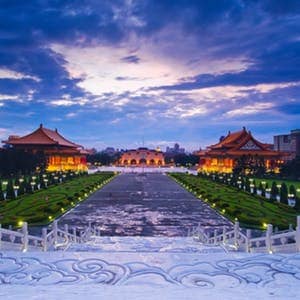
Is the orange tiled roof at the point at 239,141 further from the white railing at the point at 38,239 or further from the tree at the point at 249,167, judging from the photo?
the white railing at the point at 38,239

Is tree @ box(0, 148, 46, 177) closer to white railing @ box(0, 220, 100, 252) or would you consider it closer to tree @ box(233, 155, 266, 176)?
tree @ box(233, 155, 266, 176)

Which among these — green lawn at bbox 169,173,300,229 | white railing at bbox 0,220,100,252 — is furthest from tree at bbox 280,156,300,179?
white railing at bbox 0,220,100,252

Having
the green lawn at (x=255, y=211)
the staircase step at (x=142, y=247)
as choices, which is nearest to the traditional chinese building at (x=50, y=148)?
the green lawn at (x=255, y=211)

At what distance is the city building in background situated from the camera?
82.9 metres

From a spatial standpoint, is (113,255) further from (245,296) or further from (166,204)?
(166,204)

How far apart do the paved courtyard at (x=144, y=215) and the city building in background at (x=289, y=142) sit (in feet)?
193

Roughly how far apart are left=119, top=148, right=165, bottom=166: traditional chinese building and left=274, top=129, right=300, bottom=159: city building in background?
29041 mm

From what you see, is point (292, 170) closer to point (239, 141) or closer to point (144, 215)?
point (239, 141)

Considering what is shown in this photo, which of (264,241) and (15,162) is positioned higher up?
(15,162)

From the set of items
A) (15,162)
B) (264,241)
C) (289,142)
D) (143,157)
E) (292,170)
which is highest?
(289,142)

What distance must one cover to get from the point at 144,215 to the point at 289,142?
7885 centimetres

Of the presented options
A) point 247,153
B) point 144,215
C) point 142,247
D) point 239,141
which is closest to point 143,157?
point 239,141

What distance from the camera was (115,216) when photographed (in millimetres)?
18562

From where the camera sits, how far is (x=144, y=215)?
18.9 m
